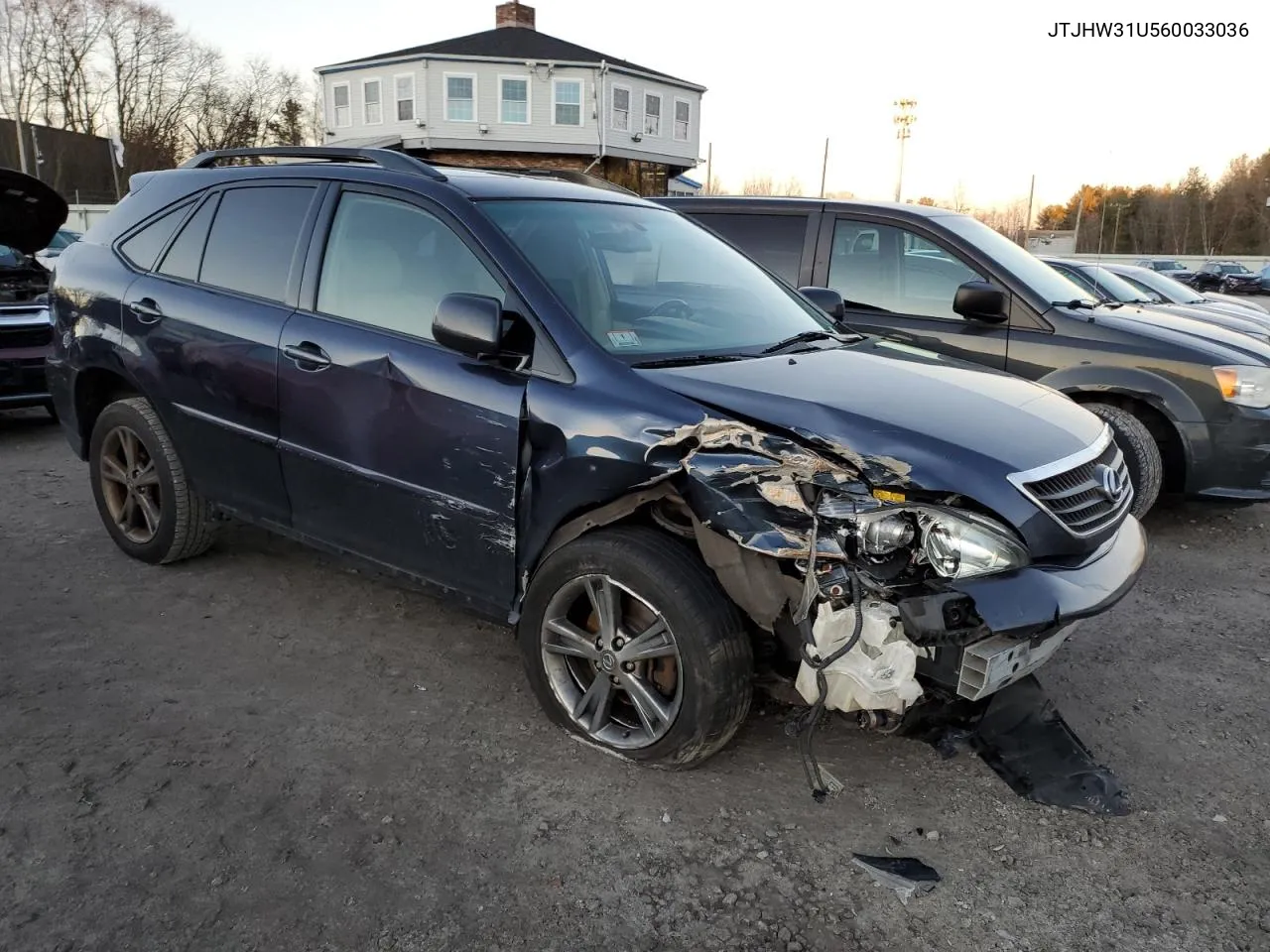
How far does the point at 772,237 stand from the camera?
21.4ft

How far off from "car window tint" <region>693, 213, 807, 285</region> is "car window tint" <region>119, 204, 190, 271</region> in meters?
3.43

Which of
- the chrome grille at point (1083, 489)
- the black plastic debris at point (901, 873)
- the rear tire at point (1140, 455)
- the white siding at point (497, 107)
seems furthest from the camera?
the white siding at point (497, 107)

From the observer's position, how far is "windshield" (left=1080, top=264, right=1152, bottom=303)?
9.56 metres

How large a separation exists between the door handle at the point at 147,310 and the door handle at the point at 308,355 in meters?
1.01

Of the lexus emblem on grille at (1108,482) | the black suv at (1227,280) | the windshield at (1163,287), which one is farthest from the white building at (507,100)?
the lexus emblem on grille at (1108,482)

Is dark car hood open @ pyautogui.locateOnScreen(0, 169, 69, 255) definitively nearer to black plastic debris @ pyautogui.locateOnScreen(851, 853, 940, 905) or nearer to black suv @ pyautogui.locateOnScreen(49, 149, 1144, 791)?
black suv @ pyautogui.locateOnScreen(49, 149, 1144, 791)

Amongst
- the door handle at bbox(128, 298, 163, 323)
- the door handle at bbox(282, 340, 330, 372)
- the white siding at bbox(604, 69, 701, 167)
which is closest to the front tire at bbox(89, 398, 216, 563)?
the door handle at bbox(128, 298, 163, 323)

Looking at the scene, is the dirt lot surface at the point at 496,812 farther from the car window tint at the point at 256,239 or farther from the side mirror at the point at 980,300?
the side mirror at the point at 980,300

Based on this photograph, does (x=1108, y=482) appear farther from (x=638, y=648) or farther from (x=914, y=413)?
(x=638, y=648)

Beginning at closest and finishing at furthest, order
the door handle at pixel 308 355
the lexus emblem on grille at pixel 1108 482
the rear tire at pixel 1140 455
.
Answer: the lexus emblem on grille at pixel 1108 482, the door handle at pixel 308 355, the rear tire at pixel 1140 455

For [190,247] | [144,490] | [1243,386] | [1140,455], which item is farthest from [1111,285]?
[144,490]

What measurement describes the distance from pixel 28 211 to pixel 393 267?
5.26 m

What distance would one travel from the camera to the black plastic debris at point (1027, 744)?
2.93 m

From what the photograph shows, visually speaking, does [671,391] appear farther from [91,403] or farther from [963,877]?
[91,403]
